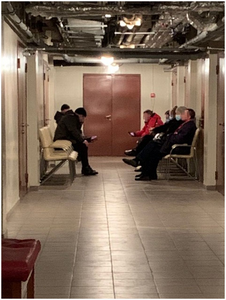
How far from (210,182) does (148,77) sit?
7.08 metres

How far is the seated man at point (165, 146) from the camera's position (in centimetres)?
1050

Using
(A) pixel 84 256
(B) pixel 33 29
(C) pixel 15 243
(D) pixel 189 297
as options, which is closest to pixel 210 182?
(B) pixel 33 29

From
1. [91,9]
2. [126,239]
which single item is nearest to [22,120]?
[91,9]

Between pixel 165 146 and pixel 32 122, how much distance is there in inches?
97.0

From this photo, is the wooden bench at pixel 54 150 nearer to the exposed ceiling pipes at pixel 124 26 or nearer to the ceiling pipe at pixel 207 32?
the exposed ceiling pipes at pixel 124 26

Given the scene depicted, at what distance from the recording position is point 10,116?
7562mm

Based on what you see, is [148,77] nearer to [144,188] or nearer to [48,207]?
[144,188]

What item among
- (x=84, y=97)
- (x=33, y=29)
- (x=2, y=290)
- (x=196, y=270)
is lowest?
(x=196, y=270)

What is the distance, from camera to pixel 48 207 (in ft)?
25.9

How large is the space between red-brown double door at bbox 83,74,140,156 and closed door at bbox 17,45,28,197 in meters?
6.81

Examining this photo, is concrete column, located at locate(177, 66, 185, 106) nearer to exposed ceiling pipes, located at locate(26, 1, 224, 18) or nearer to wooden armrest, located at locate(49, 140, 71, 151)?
wooden armrest, located at locate(49, 140, 71, 151)

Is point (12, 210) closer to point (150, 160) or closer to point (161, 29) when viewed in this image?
point (150, 160)

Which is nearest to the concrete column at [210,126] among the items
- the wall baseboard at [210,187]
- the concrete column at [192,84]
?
the wall baseboard at [210,187]

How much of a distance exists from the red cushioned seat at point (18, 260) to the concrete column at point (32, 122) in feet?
19.1
